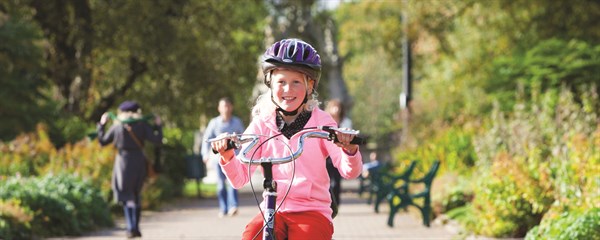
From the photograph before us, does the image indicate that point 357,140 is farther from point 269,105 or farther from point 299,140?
point 269,105

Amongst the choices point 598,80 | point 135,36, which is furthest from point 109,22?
point 598,80

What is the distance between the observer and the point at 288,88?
6.02 meters

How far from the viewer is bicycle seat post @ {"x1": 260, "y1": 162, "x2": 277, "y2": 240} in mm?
5594

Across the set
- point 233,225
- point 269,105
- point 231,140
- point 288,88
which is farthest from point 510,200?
point 231,140

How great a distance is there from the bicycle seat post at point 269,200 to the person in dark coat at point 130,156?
317 inches

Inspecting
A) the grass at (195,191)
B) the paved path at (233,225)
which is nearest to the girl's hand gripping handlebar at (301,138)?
the paved path at (233,225)

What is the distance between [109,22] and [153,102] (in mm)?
2662

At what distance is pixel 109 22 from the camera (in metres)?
27.1

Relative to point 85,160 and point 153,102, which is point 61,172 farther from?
point 153,102

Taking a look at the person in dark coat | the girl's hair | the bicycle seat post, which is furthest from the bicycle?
the person in dark coat

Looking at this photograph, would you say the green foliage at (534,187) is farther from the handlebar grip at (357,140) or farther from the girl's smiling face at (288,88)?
the handlebar grip at (357,140)

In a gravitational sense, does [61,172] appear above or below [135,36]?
below

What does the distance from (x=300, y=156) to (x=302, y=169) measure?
0.07 m

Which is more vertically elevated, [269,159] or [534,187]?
[269,159]
